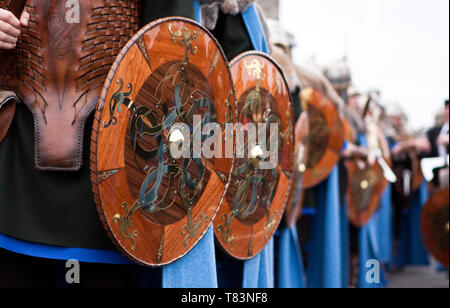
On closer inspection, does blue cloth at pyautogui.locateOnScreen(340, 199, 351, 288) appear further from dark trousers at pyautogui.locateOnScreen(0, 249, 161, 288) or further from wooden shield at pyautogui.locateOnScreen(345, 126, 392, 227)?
dark trousers at pyautogui.locateOnScreen(0, 249, 161, 288)

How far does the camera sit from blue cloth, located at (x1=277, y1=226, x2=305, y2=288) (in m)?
2.74

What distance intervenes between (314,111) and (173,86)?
1.95m

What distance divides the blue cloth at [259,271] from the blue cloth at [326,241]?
4.52ft

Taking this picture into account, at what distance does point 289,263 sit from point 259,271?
3.25ft

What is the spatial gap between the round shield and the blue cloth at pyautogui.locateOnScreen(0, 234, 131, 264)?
3.02 metres

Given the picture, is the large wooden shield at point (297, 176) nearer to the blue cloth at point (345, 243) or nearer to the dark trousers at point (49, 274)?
the blue cloth at point (345, 243)

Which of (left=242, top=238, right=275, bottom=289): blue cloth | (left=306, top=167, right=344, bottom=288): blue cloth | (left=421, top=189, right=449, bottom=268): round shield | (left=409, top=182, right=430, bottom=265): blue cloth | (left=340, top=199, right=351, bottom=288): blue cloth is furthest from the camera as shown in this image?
(left=409, top=182, right=430, bottom=265): blue cloth

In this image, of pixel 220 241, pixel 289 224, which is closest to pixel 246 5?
pixel 220 241

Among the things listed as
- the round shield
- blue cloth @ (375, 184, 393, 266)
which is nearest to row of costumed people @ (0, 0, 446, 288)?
the round shield

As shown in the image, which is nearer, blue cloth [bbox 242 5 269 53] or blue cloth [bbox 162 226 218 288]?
blue cloth [bbox 162 226 218 288]

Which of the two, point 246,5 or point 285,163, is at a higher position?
point 246,5

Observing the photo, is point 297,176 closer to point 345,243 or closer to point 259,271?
point 259,271

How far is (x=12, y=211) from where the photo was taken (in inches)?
48.8

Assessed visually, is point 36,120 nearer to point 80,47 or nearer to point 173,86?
point 80,47
